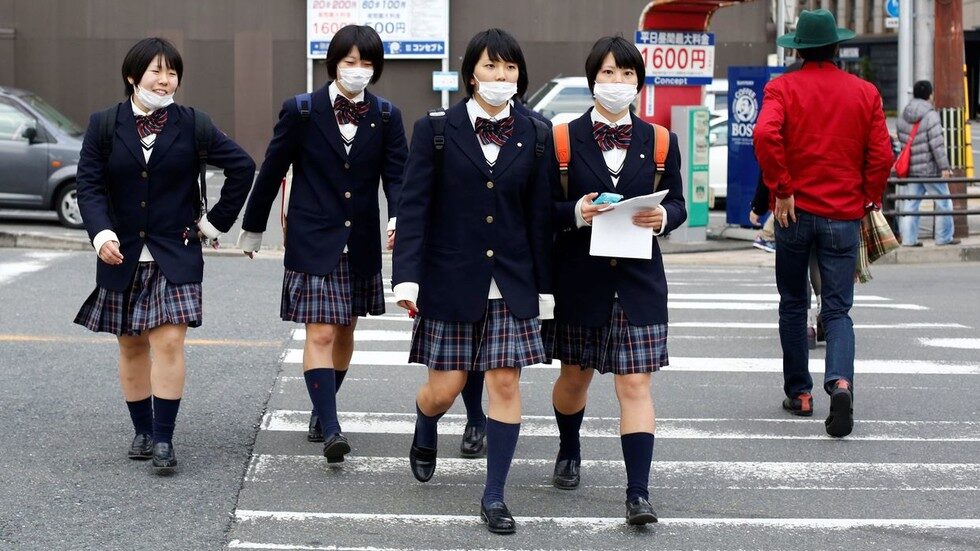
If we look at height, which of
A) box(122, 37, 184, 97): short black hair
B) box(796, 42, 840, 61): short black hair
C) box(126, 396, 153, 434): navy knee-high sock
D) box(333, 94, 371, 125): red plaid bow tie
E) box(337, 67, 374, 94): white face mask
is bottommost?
box(126, 396, 153, 434): navy knee-high sock

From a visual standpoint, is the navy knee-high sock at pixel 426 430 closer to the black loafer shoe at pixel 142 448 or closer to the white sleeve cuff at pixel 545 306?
the white sleeve cuff at pixel 545 306

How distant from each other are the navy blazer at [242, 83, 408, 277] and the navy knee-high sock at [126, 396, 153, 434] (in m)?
0.92

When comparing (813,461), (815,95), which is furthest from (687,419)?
(815,95)

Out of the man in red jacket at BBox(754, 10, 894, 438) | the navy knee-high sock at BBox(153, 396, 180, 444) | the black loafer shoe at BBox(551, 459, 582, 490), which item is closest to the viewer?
the black loafer shoe at BBox(551, 459, 582, 490)

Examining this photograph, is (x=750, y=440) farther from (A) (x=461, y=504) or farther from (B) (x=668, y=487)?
(A) (x=461, y=504)

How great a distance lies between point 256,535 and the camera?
532 cm

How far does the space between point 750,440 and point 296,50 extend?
2225 cm

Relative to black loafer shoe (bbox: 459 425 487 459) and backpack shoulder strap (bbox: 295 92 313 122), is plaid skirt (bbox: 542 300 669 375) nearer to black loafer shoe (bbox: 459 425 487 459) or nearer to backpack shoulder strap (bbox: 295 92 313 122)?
black loafer shoe (bbox: 459 425 487 459)

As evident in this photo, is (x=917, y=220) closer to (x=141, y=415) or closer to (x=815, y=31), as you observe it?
(x=815, y=31)

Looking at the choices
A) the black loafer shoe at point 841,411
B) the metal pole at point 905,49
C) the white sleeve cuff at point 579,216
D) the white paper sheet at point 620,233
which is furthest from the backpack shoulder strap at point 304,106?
the metal pole at point 905,49

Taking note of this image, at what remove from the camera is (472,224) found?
5.50m

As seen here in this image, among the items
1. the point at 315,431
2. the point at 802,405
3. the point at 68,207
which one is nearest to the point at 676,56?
the point at 68,207

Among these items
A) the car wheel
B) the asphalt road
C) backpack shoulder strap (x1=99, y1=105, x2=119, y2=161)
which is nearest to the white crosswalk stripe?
the asphalt road

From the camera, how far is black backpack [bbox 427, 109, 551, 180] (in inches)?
216
